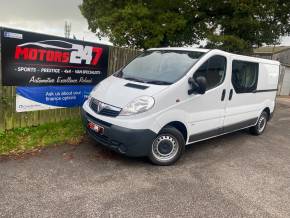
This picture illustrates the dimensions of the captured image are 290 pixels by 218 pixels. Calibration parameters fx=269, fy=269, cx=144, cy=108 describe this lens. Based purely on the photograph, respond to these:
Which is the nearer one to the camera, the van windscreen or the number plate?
the number plate

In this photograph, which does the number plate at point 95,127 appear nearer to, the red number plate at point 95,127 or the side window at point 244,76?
the red number plate at point 95,127

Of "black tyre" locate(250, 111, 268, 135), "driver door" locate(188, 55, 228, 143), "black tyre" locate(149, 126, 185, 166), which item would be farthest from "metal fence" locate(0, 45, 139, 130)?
"black tyre" locate(250, 111, 268, 135)

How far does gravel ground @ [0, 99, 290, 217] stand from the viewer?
3.27 m

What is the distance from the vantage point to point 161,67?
5.01 meters

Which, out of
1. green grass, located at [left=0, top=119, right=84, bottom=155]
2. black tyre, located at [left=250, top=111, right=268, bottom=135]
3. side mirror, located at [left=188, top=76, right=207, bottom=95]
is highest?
side mirror, located at [left=188, top=76, right=207, bottom=95]

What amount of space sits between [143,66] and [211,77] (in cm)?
132

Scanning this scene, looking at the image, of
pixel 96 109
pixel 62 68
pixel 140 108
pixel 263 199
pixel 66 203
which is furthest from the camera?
pixel 62 68

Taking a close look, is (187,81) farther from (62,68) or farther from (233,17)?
(233,17)

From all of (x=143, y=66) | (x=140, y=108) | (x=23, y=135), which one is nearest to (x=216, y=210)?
(x=140, y=108)

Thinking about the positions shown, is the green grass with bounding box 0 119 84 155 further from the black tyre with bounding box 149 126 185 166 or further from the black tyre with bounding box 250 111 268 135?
the black tyre with bounding box 250 111 268 135

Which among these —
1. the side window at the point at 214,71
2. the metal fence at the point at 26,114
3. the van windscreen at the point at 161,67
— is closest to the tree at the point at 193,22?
the metal fence at the point at 26,114

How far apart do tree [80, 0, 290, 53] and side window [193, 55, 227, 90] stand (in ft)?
27.3

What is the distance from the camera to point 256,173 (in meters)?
4.71

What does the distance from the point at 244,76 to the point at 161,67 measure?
212 centimetres
